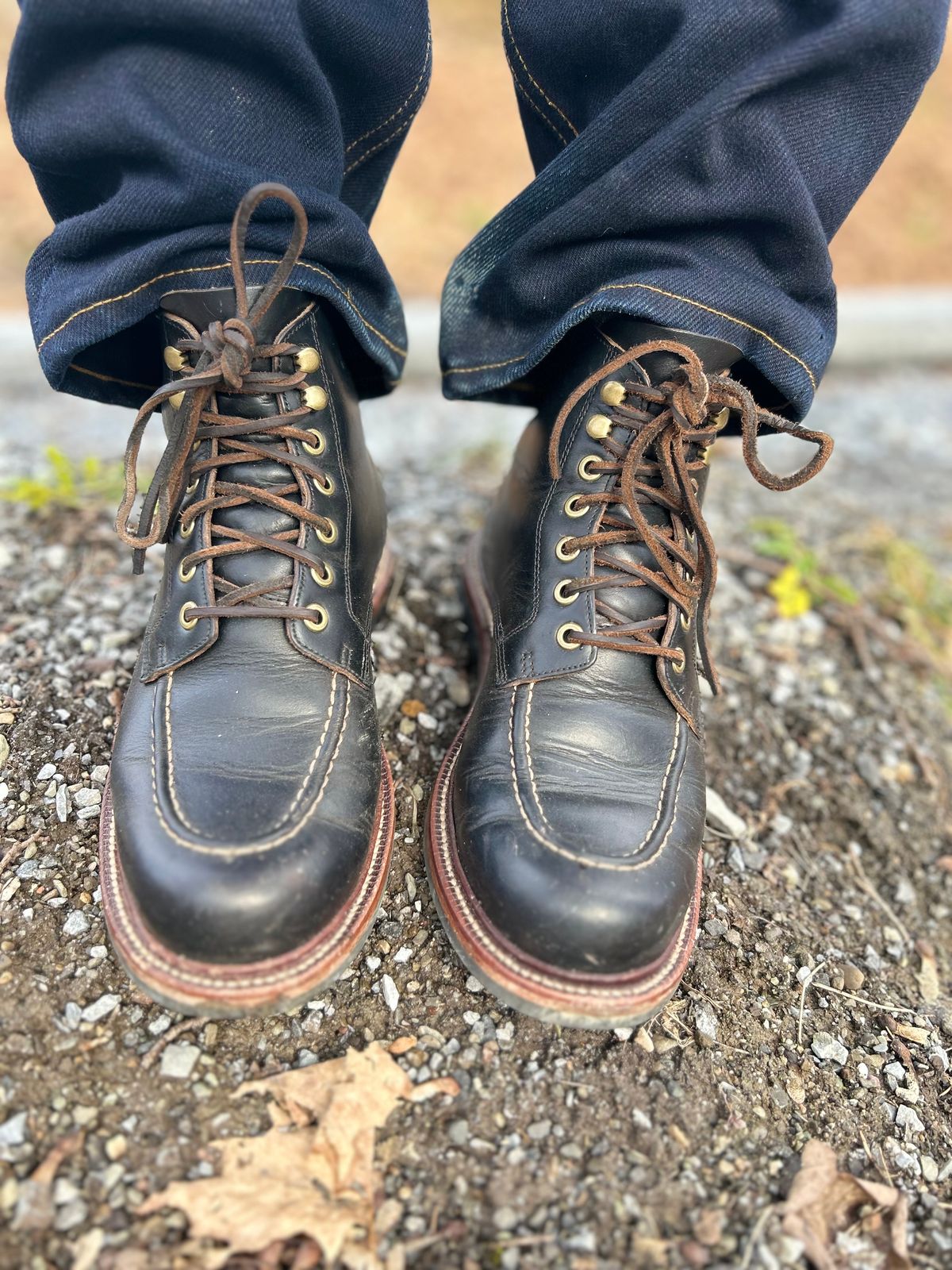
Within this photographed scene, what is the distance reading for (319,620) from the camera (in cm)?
149

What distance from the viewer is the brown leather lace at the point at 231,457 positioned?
4.66 ft

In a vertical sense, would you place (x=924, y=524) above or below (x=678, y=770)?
below

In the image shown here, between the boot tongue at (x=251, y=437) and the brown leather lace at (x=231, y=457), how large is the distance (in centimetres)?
1

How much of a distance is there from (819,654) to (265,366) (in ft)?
5.45

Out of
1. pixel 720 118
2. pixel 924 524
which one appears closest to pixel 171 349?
pixel 720 118

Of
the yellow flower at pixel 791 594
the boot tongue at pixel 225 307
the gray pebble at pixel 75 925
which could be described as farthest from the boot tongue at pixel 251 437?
the yellow flower at pixel 791 594

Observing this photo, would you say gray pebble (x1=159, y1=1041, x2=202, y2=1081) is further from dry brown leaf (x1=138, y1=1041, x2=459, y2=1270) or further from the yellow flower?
the yellow flower

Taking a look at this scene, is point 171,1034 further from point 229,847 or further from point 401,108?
point 401,108

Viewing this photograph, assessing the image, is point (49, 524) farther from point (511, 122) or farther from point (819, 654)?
Result: point (511, 122)

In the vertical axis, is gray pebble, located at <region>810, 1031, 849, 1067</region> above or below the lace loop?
below

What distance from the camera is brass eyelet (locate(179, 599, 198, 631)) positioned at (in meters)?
1.45

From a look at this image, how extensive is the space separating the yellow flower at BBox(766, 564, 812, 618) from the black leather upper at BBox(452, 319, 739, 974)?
0.93m

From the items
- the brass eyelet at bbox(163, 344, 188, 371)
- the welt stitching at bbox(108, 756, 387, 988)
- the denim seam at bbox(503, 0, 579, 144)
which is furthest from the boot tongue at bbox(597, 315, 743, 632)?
the brass eyelet at bbox(163, 344, 188, 371)

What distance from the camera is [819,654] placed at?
2385 mm
